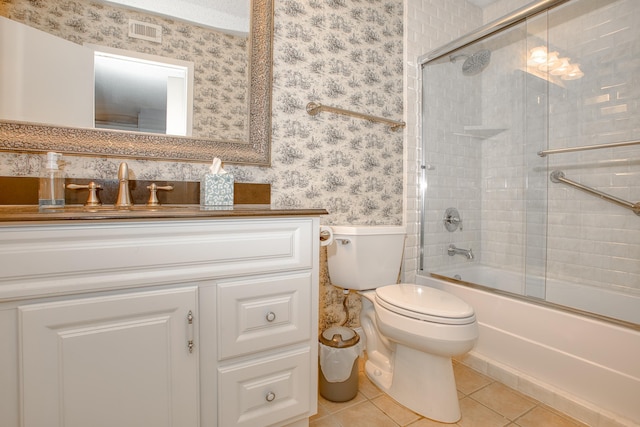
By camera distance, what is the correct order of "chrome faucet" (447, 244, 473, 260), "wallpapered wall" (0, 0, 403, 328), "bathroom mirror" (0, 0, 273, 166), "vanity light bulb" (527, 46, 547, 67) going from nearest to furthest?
"bathroom mirror" (0, 0, 273, 166), "wallpapered wall" (0, 0, 403, 328), "vanity light bulb" (527, 46, 547, 67), "chrome faucet" (447, 244, 473, 260)

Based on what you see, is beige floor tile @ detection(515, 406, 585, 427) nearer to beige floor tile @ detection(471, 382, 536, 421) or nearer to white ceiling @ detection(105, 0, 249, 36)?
beige floor tile @ detection(471, 382, 536, 421)

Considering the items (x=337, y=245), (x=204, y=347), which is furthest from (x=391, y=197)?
(x=204, y=347)

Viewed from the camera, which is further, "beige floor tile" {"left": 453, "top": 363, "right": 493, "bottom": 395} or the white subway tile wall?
the white subway tile wall

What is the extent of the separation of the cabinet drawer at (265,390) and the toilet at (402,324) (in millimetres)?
458

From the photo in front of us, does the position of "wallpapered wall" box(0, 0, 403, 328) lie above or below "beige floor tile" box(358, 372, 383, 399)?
above

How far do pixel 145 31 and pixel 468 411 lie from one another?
2158 mm

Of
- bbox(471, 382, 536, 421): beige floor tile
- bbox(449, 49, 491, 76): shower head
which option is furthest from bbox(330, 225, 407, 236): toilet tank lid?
bbox(449, 49, 491, 76): shower head

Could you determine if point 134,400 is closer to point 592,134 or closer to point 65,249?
point 65,249

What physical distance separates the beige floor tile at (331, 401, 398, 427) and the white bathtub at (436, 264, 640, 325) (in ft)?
3.12

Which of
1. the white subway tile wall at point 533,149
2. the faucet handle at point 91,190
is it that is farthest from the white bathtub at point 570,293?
the faucet handle at point 91,190

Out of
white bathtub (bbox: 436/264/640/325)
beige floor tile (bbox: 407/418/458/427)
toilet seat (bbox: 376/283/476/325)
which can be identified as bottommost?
beige floor tile (bbox: 407/418/458/427)

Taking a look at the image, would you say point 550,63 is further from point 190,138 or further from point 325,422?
point 325,422

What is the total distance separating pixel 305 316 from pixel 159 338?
1.56ft

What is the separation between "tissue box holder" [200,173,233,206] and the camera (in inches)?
52.0
